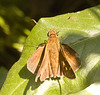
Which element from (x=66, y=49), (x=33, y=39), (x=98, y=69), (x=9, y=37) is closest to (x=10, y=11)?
(x=9, y=37)

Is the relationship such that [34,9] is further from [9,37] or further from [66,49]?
[66,49]

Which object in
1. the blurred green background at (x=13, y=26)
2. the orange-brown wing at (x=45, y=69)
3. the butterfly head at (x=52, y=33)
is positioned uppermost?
the blurred green background at (x=13, y=26)

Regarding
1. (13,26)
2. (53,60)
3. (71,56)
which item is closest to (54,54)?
(53,60)

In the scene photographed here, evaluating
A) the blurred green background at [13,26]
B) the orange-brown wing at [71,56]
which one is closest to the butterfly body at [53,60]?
the orange-brown wing at [71,56]

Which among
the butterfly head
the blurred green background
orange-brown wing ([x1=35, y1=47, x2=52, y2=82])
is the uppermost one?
the blurred green background

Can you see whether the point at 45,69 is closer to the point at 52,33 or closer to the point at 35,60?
the point at 35,60

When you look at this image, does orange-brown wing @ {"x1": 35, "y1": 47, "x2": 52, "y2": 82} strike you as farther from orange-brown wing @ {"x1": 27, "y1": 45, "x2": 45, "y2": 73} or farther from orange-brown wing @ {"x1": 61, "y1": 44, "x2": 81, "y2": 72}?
orange-brown wing @ {"x1": 61, "y1": 44, "x2": 81, "y2": 72}

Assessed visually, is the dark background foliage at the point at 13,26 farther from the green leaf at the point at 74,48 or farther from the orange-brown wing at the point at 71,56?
the orange-brown wing at the point at 71,56

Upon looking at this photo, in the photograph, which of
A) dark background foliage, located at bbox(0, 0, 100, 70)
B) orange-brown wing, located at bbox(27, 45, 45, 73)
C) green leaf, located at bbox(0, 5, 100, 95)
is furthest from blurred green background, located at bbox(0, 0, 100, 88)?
orange-brown wing, located at bbox(27, 45, 45, 73)
